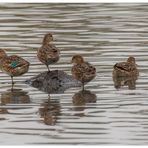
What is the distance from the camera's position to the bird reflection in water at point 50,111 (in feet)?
61.7

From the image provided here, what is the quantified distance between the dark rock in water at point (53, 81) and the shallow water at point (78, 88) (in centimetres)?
28

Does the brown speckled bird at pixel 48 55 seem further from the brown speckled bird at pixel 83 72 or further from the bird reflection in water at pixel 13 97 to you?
the bird reflection in water at pixel 13 97

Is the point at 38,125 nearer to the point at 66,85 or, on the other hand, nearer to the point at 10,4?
the point at 66,85

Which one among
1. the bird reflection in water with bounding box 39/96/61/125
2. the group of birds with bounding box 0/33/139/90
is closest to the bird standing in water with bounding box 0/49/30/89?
the group of birds with bounding box 0/33/139/90

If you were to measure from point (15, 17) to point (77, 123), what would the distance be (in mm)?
15247

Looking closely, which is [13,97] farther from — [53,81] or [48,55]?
[48,55]

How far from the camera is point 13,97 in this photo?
21.5 m

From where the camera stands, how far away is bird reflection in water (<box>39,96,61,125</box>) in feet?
61.7

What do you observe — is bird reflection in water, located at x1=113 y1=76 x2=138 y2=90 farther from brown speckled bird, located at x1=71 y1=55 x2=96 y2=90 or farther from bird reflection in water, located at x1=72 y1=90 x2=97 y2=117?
bird reflection in water, located at x1=72 y1=90 x2=97 y2=117

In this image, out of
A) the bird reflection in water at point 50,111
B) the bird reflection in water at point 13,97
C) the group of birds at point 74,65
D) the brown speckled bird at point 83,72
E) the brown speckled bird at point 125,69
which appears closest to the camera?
the bird reflection in water at point 50,111

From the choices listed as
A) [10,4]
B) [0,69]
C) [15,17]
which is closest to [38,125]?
[0,69]

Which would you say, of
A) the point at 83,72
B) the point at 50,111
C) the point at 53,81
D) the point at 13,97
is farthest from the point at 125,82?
the point at 50,111

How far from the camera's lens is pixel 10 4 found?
122ft

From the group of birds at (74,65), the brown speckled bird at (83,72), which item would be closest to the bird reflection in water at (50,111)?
the brown speckled bird at (83,72)
